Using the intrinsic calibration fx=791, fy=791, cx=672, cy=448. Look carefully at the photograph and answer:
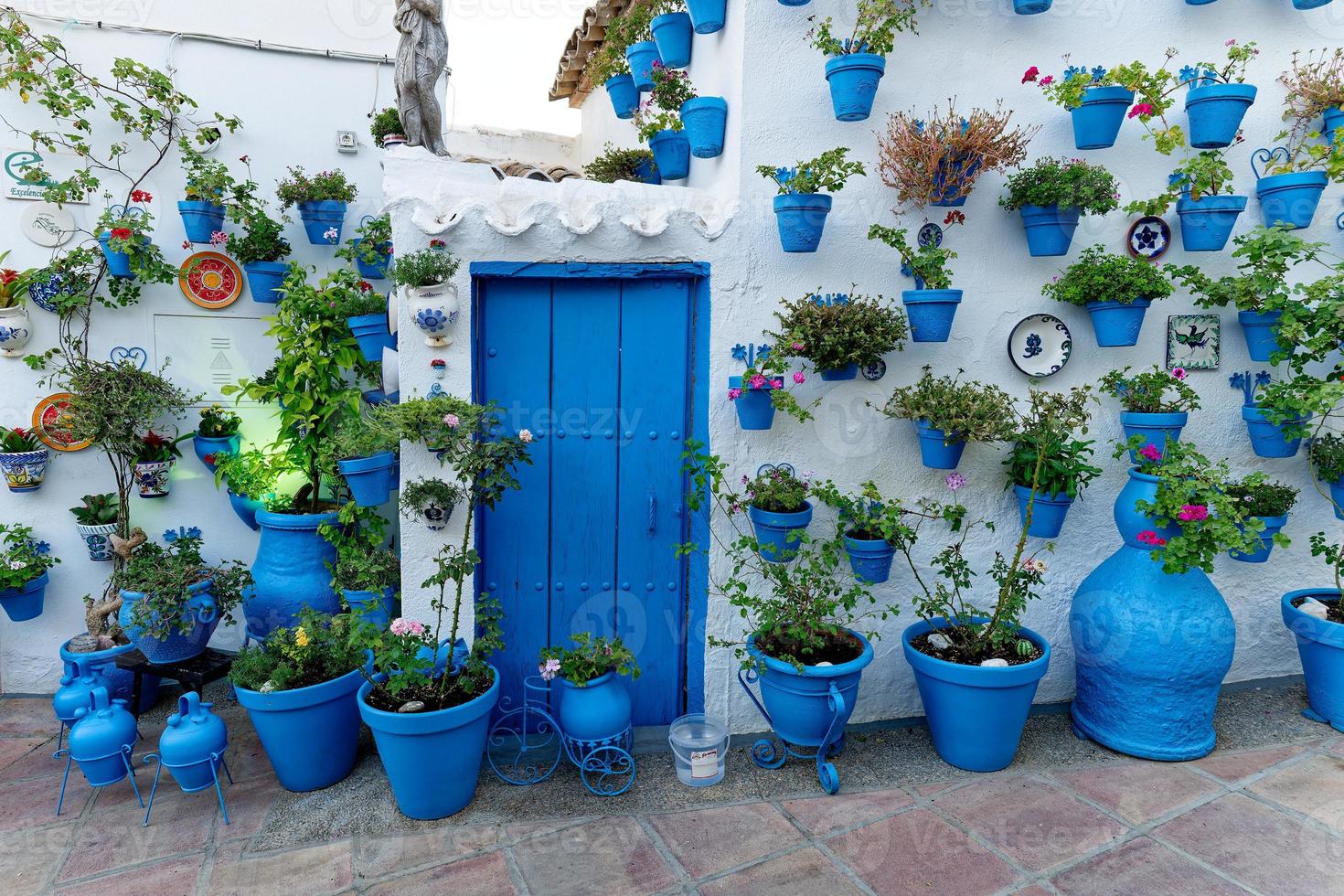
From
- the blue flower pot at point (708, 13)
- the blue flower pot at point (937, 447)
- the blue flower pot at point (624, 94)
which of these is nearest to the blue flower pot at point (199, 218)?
the blue flower pot at point (624, 94)

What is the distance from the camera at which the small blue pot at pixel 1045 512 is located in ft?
11.4

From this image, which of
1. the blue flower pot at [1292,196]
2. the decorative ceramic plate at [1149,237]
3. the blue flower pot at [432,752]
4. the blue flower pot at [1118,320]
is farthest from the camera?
the decorative ceramic plate at [1149,237]

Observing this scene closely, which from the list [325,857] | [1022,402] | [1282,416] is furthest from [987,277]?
[325,857]

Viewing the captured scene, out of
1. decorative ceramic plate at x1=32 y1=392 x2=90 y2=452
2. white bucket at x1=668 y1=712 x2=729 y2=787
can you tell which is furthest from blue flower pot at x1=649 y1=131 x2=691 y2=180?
decorative ceramic plate at x1=32 y1=392 x2=90 y2=452

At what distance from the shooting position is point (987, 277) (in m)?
3.66

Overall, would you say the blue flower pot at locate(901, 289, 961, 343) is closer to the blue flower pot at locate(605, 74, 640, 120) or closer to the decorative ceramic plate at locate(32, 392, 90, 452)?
the blue flower pot at locate(605, 74, 640, 120)

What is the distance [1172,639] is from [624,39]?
390cm

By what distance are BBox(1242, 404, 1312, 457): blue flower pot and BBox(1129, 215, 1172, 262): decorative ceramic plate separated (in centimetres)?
88

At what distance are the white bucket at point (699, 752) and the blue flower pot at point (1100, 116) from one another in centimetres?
308

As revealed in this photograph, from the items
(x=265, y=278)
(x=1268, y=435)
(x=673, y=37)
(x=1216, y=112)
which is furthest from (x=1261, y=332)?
(x=265, y=278)

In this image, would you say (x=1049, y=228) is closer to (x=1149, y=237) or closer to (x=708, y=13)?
(x=1149, y=237)

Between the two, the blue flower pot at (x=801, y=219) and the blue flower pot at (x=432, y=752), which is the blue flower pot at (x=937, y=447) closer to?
the blue flower pot at (x=801, y=219)

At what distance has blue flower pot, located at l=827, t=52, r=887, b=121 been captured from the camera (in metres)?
3.21

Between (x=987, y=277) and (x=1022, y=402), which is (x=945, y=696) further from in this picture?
(x=987, y=277)
